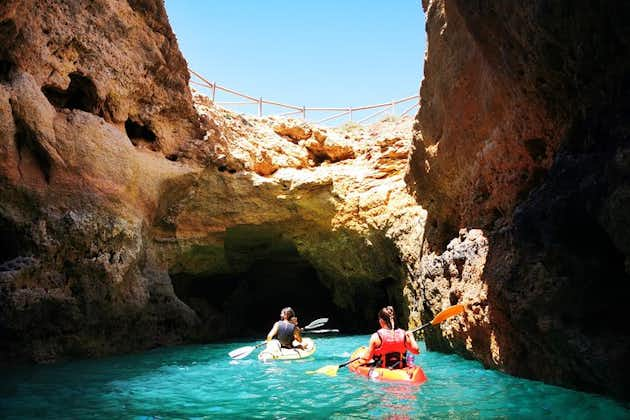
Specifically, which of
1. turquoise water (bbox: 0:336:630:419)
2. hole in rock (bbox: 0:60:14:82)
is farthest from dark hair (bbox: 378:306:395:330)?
hole in rock (bbox: 0:60:14:82)

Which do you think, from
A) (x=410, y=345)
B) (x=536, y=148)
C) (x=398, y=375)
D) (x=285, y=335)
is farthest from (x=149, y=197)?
(x=536, y=148)

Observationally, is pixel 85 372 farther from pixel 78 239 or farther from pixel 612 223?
pixel 612 223

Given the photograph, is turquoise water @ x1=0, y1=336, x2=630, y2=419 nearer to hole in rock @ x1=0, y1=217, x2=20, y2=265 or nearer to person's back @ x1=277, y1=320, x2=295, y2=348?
person's back @ x1=277, y1=320, x2=295, y2=348

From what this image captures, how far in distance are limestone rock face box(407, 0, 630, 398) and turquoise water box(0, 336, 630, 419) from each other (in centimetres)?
45

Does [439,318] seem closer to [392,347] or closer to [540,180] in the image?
[392,347]

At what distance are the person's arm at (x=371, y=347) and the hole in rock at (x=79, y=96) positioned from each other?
24.2 ft

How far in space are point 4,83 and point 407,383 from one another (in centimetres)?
769

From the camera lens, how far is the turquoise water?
451cm

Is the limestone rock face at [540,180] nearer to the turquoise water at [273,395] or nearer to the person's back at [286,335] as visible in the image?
the turquoise water at [273,395]

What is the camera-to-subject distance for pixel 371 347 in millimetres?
6551

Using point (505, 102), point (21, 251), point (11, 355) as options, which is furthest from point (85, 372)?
point (505, 102)

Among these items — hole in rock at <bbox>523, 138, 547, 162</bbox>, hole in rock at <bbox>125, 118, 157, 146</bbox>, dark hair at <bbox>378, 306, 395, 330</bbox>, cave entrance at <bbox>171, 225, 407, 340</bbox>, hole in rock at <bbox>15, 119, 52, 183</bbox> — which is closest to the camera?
hole in rock at <bbox>523, 138, 547, 162</bbox>

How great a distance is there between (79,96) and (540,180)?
891 centimetres

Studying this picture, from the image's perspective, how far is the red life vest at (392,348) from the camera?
20.5 feet
